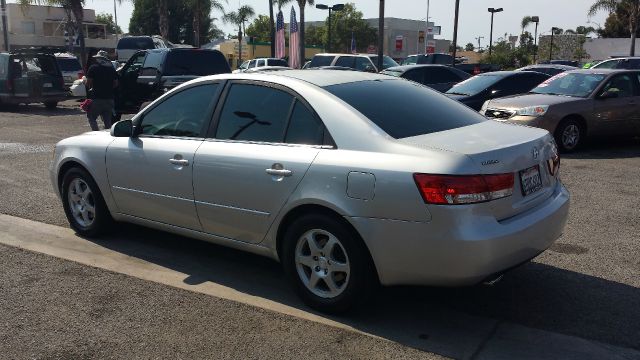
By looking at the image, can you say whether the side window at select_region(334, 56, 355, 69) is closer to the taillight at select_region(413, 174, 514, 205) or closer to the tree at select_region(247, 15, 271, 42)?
the taillight at select_region(413, 174, 514, 205)

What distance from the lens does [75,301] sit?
4.46 m

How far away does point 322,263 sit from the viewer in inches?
163

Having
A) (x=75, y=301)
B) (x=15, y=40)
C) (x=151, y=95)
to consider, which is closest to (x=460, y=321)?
(x=75, y=301)

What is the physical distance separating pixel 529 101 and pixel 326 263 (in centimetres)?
807

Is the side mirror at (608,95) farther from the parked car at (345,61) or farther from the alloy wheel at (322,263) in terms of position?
the parked car at (345,61)

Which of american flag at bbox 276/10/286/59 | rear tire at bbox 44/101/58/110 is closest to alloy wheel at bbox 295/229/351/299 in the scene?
rear tire at bbox 44/101/58/110

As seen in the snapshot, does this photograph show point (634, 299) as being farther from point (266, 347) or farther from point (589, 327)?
point (266, 347)

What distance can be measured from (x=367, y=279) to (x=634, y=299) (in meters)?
1.97

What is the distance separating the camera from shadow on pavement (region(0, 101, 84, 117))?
19875mm

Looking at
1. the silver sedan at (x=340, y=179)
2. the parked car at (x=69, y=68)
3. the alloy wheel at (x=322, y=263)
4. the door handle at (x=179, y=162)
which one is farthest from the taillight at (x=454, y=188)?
the parked car at (x=69, y=68)

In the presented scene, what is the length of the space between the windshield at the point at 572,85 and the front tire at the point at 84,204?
8.82m

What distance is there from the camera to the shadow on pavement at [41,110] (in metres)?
19.9

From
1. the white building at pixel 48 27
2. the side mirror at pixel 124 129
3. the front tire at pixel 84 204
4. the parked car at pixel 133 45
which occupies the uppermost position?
the white building at pixel 48 27

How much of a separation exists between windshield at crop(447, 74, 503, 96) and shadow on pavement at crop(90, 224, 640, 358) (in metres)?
8.77
